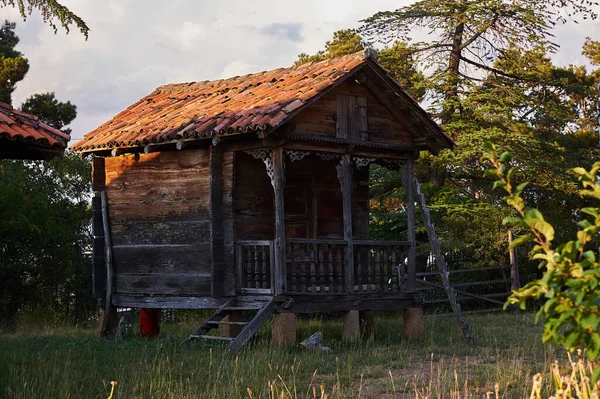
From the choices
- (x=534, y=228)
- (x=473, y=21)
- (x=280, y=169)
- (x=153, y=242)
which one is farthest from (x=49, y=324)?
(x=534, y=228)

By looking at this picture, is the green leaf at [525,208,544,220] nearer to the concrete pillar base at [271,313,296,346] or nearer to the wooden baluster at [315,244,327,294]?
the concrete pillar base at [271,313,296,346]

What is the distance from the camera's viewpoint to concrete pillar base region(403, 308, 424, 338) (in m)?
15.7

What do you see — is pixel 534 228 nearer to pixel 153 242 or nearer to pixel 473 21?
pixel 153 242

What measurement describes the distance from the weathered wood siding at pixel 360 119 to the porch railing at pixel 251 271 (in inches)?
83.7

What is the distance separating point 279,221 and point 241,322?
187cm

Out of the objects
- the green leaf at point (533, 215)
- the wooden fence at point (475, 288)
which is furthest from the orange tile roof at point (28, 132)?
the wooden fence at point (475, 288)

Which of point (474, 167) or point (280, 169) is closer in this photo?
point (280, 169)

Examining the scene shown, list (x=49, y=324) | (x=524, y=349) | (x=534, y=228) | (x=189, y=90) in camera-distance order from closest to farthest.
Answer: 1. (x=534, y=228)
2. (x=524, y=349)
3. (x=189, y=90)
4. (x=49, y=324)

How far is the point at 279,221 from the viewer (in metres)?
13.6

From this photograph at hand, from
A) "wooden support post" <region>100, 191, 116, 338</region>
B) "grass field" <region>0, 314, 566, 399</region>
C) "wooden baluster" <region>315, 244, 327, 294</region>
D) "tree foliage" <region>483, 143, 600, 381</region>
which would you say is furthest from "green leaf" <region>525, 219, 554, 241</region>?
"wooden support post" <region>100, 191, 116, 338</region>

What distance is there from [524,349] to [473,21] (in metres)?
13.1

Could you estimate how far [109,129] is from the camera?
16453 millimetres

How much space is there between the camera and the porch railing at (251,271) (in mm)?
13945

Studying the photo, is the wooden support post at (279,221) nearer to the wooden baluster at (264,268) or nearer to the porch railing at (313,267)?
the porch railing at (313,267)
